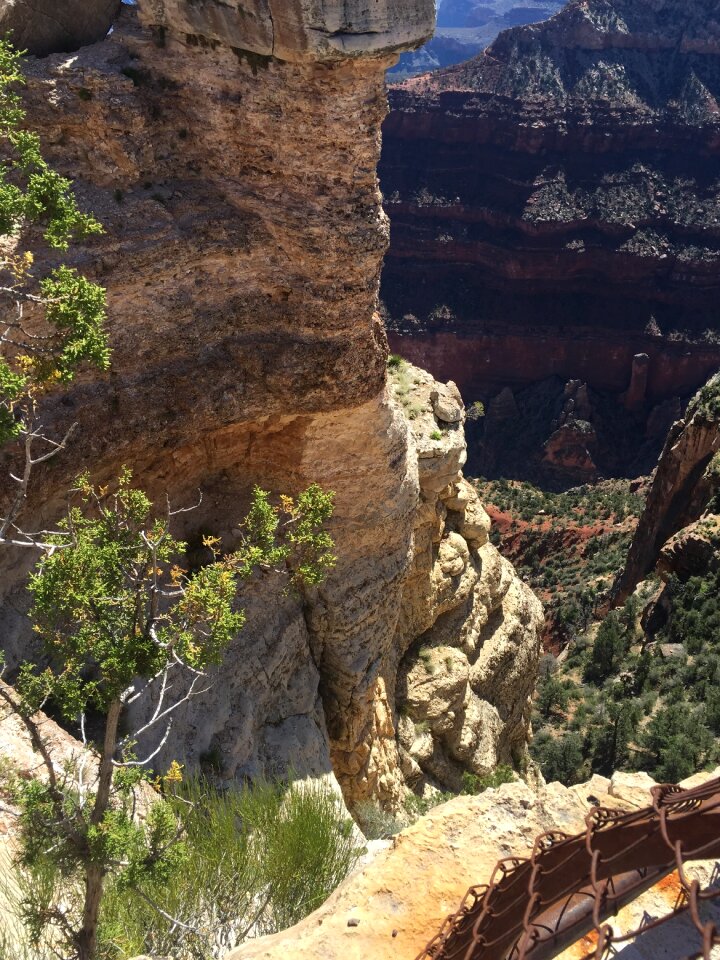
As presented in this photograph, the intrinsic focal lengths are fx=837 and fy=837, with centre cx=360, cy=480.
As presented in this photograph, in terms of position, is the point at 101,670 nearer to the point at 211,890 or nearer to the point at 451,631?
the point at 211,890

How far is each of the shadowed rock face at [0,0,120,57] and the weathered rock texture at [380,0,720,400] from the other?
79236 millimetres

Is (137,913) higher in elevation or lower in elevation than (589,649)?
higher

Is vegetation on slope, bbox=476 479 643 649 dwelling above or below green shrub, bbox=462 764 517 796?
below

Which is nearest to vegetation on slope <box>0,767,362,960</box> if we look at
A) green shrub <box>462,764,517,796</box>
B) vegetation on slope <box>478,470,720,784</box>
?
green shrub <box>462,764,517,796</box>

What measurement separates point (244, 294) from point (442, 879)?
454 inches

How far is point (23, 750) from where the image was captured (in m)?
11.7

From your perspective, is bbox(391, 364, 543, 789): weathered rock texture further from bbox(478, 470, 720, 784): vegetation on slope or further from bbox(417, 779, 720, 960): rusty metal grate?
bbox(417, 779, 720, 960): rusty metal grate

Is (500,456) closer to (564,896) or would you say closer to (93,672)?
(93,672)

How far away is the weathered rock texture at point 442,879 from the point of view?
19.5ft

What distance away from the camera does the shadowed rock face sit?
A: 13.6m

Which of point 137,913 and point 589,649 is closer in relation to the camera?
point 137,913

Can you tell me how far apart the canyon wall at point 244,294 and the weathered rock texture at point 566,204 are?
3005 inches

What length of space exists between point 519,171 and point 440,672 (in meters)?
83.0

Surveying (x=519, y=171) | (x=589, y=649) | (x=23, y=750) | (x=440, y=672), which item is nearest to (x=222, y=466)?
(x=23, y=750)
